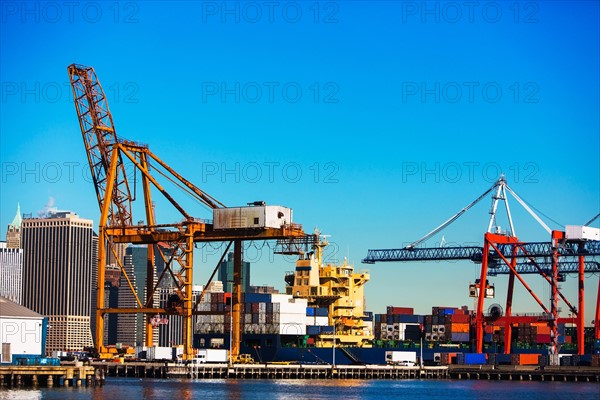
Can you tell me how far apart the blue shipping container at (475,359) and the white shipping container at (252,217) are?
29.3 m

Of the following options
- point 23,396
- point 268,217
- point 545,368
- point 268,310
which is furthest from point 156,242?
point 545,368

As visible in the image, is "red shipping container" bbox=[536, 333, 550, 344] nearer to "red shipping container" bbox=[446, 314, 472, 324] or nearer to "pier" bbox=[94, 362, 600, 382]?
"red shipping container" bbox=[446, 314, 472, 324]

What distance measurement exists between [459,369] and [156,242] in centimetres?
3310

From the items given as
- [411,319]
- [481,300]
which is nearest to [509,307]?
[481,300]

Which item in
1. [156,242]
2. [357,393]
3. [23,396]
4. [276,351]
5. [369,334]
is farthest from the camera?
[369,334]

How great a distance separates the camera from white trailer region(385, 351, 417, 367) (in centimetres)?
11606

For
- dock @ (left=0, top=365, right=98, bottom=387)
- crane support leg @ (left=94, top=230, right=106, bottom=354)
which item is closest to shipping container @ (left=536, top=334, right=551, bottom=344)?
crane support leg @ (left=94, top=230, right=106, bottom=354)

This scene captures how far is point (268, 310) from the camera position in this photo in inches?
4702

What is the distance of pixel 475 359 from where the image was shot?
11256 cm

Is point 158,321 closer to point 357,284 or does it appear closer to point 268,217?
point 268,217

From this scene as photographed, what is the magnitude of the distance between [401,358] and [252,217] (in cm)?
3224

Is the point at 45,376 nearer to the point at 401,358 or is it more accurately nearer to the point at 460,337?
the point at 401,358

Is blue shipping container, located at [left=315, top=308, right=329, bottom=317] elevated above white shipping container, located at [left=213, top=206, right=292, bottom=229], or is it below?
→ below

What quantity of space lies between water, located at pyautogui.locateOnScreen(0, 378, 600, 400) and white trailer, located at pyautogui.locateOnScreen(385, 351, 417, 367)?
12.7m
